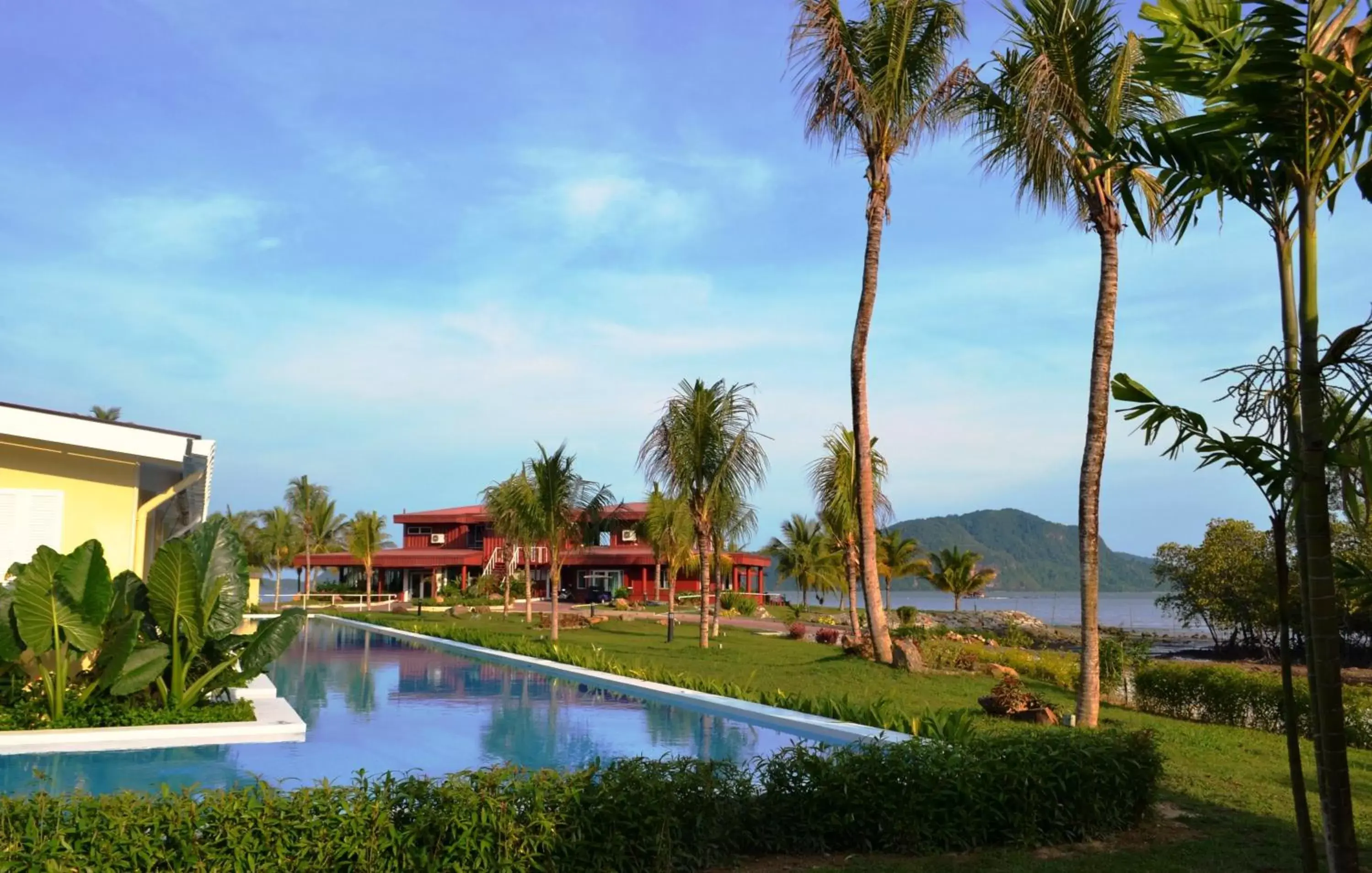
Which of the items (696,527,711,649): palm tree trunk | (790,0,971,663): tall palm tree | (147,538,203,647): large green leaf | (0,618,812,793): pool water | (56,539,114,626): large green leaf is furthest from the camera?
(696,527,711,649): palm tree trunk

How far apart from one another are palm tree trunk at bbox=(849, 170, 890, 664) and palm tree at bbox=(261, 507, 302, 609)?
50188mm

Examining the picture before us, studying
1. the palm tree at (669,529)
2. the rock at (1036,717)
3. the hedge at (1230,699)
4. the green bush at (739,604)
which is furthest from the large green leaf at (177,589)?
the green bush at (739,604)

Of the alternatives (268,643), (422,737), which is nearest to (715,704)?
(422,737)

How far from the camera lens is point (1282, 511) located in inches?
190

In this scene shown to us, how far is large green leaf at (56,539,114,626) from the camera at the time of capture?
396 inches

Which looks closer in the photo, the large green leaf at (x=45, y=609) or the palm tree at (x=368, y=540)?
the large green leaf at (x=45, y=609)

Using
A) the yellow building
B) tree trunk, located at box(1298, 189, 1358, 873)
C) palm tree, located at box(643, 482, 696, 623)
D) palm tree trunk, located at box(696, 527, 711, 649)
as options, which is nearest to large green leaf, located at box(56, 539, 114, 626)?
the yellow building

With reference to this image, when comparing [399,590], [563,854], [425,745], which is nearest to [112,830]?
[563,854]

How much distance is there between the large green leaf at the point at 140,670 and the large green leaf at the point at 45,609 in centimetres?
51

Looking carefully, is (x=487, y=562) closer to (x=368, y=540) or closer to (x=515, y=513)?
(x=368, y=540)

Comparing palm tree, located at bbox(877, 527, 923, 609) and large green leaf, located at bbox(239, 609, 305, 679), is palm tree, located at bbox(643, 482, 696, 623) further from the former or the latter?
large green leaf, located at bbox(239, 609, 305, 679)

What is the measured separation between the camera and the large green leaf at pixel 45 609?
9891 millimetres

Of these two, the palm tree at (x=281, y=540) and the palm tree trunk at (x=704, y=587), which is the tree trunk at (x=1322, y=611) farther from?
the palm tree at (x=281, y=540)

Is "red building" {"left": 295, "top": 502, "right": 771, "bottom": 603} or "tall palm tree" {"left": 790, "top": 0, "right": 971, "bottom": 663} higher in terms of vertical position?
"tall palm tree" {"left": 790, "top": 0, "right": 971, "bottom": 663}
